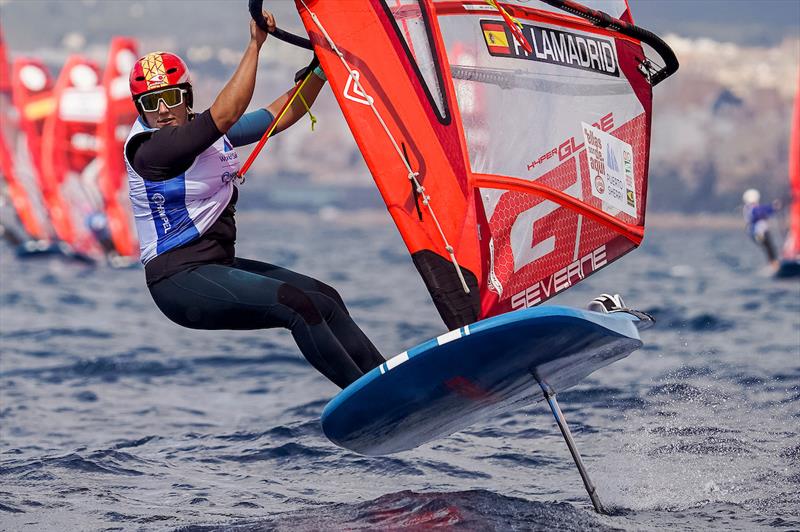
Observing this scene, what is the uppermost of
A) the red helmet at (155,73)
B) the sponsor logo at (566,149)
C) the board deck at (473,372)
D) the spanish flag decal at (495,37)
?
the spanish flag decal at (495,37)

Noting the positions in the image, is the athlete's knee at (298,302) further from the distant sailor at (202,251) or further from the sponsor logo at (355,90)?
the sponsor logo at (355,90)

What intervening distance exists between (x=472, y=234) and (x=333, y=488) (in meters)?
1.77

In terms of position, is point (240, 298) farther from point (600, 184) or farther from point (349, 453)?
point (349, 453)

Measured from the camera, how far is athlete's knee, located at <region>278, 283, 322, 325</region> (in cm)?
471

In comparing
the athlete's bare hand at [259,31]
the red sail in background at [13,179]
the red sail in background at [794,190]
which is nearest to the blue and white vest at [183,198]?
the athlete's bare hand at [259,31]

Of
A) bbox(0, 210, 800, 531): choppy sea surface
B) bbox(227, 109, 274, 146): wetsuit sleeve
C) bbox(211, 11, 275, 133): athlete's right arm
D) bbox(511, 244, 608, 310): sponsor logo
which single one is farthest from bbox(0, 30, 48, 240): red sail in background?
bbox(211, 11, 275, 133): athlete's right arm

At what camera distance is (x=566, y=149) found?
5.51 meters

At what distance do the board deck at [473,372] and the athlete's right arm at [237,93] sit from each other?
3.90ft

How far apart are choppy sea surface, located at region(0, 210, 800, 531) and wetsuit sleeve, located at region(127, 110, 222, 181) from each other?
169 cm

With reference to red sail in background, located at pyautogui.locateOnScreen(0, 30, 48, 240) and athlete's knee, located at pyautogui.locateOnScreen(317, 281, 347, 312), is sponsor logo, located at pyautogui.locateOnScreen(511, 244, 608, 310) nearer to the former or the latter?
athlete's knee, located at pyautogui.locateOnScreen(317, 281, 347, 312)

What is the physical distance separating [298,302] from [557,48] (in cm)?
195

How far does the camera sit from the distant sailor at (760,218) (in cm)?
2569

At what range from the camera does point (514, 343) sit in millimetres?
4422

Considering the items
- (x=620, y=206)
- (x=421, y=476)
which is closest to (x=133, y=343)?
(x=421, y=476)
